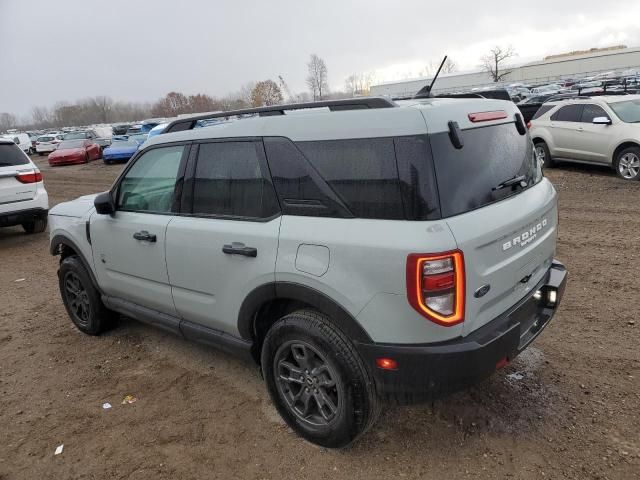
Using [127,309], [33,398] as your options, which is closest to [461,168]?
[127,309]

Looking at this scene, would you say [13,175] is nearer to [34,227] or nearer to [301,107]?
[34,227]

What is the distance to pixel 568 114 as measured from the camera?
11.1m

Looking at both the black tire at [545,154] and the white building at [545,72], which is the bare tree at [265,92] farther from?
the black tire at [545,154]

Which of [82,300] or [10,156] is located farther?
[10,156]

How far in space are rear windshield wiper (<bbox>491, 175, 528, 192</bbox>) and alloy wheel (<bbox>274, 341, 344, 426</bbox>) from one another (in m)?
1.32

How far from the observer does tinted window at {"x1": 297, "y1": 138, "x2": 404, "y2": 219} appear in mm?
2371

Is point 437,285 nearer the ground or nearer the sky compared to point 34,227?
nearer the sky

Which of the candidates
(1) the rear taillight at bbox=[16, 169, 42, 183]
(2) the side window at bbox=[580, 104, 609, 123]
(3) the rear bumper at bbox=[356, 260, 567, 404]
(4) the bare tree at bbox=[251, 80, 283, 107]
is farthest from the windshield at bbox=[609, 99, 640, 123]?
(4) the bare tree at bbox=[251, 80, 283, 107]

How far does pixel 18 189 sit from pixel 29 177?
27cm

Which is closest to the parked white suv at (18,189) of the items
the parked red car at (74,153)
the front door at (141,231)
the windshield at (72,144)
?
the front door at (141,231)

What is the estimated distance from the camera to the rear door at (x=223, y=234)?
283cm

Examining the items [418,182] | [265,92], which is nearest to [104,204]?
[418,182]

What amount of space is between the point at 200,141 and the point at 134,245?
3.29 feet

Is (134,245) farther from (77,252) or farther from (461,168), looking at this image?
(461,168)
